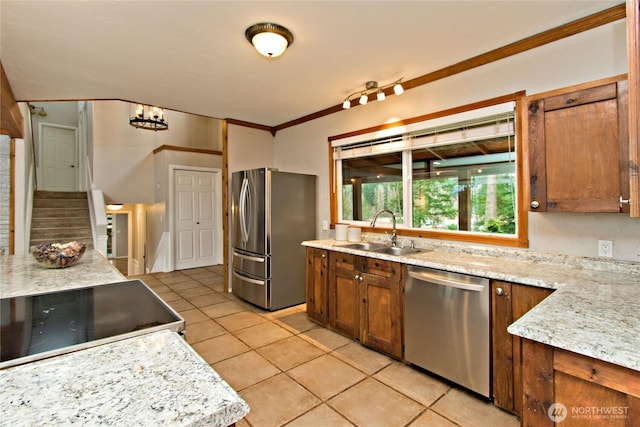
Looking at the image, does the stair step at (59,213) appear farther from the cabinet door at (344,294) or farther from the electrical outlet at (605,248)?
the electrical outlet at (605,248)

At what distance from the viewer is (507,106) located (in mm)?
Result: 2352

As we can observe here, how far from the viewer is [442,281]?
2.12 meters

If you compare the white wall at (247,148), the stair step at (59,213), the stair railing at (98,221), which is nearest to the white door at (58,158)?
the stair step at (59,213)

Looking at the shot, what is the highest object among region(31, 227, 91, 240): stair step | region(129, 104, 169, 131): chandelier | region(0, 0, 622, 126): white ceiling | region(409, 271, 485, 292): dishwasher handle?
region(129, 104, 169, 131): chandelier

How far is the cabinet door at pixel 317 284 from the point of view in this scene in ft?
10.3

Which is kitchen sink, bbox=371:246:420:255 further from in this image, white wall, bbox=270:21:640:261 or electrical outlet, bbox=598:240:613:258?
electrical outlet, bbox=598:240:613:258

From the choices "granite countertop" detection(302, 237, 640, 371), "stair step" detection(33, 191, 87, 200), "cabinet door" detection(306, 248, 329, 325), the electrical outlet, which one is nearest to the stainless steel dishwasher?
"granite countertop" detection(302, 237, 640, 371)

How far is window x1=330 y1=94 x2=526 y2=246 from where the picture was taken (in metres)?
2.42

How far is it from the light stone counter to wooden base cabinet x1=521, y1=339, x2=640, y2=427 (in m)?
1.06

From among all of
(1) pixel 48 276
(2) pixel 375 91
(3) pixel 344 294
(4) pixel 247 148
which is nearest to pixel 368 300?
(3) pixel 344 294

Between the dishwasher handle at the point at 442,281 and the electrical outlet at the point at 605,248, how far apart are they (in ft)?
2.60

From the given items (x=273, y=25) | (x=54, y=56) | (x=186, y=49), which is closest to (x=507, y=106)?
(x=273, y=25)

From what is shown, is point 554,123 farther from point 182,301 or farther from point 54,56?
point 182,301

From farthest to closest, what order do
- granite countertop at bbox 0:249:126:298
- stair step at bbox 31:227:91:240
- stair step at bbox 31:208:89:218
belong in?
stair step at bbox 31:208:89:218 < stair step at bbox 31:227:91:240 < granite countertop at bbox 0:249:126:298
